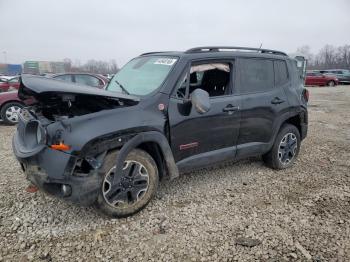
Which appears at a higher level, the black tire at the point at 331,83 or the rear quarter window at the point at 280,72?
the rear quarter window at the point at 280,72

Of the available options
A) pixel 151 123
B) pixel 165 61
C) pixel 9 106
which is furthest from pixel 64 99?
pixel 9 106

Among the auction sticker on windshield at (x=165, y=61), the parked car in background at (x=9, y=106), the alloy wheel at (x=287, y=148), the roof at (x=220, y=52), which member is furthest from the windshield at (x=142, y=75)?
the parked car in background at (x=9, y=106)

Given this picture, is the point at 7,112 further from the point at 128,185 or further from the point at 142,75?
the point at 128,185

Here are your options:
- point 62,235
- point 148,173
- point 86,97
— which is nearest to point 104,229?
point 62,235

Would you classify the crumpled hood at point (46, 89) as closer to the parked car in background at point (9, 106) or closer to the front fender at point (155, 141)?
the front fender at point (155, 141)

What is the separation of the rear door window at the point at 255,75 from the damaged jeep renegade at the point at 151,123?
1 centimetres

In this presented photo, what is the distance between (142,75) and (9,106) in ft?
19.4

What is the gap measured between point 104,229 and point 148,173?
0.72 metres

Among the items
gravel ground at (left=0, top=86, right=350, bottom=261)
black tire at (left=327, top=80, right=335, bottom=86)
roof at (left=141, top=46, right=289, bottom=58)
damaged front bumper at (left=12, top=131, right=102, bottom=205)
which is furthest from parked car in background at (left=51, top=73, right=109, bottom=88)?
black tire at (left=327, top=80, right=335, bottom=86)

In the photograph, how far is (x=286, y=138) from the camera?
4.71 m

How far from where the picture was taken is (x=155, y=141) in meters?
3.18

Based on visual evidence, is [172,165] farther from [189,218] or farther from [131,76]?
[131,76]

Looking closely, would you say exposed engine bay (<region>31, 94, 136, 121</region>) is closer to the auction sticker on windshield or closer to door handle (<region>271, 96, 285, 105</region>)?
the auction sticker on windshield

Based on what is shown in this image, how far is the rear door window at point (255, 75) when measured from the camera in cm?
404
